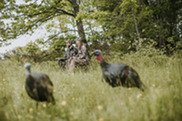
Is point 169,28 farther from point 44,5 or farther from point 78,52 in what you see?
point 44,5

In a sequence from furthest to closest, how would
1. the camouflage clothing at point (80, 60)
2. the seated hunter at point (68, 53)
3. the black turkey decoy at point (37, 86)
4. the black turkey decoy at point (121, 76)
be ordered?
the seated hunter at point (68, 53), the camouflage clothing at point (80, 60), the black turkey decoy at point (121, 76), the black turkey decoy at point (37, 86)

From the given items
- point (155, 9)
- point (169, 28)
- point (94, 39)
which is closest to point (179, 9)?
point (169, 28)

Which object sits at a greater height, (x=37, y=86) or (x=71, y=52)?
(x=71, y=52)

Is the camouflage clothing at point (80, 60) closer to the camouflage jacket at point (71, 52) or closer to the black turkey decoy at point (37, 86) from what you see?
the camouflage jacket at point (71, 52)

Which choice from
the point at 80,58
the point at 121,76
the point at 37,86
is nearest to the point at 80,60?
the point at 80,58

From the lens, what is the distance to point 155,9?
8.05 m

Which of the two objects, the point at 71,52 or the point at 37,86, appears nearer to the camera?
the point at 37,86

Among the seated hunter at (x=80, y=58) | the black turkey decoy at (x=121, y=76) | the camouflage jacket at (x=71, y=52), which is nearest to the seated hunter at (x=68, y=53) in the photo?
the camouflage jacket at (x=71, y=52)

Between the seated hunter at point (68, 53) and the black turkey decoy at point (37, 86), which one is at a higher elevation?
the seated hunter at point (68, 53)

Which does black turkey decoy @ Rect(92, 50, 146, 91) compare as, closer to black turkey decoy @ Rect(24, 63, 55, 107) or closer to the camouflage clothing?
black turkey decoy @ Rect(24, 63, 55, 107)

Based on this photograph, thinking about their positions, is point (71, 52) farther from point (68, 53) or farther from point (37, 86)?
point (37, 86)

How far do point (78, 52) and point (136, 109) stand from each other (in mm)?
4036

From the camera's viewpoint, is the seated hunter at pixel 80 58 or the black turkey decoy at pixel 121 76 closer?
the black turkey decoy at pixel 121 76

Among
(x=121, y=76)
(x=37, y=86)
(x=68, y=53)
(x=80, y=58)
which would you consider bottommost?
(x=121, y=76)
